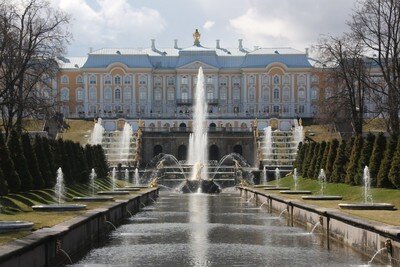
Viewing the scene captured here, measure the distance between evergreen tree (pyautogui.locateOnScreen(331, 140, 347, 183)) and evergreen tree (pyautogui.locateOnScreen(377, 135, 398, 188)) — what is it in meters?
6.66

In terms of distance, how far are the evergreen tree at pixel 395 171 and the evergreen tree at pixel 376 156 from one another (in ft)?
8.31

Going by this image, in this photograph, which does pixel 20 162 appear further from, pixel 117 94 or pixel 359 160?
pixel 117 94

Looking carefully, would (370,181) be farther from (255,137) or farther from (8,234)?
(255,137)

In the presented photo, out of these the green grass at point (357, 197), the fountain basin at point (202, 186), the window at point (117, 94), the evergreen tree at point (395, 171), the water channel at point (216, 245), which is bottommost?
the water channel at point (216, 245)

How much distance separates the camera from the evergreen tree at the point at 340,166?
35.2 meters

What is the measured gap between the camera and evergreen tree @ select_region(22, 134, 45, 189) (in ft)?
86.3

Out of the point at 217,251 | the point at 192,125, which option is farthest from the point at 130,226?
the point at 192,125

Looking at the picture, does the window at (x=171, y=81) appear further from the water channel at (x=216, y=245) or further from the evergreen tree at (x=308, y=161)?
the water channel at (x=216, y=245)

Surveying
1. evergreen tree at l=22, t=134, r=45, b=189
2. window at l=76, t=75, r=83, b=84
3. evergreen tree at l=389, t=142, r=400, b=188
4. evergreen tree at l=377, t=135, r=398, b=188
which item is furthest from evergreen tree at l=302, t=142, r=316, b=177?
window at l=76, t=75, r=83, b=84

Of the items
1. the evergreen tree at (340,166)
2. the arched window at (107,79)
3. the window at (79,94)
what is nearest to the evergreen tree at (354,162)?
the evergreen tree at (340,166)

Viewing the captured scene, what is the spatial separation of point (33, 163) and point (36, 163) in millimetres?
104

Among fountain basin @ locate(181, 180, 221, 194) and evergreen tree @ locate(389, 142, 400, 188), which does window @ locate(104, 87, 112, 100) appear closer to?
fountain basin @ locate(181, 180, 221, 194)

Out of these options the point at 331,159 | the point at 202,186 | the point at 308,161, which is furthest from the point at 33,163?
the point at 308,161

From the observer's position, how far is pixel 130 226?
22.0m
